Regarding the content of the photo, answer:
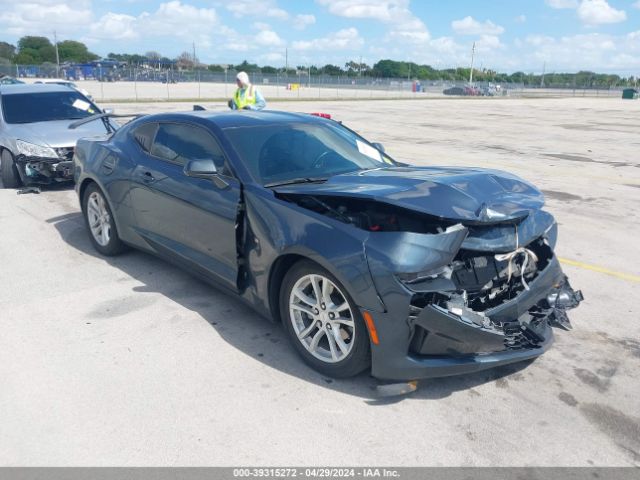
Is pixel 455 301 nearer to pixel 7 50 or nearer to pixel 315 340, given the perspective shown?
pixel 315 340

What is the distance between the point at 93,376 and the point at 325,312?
1.55m

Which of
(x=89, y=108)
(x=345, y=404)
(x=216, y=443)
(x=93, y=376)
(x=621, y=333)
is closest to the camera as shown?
(x=216, y=443)

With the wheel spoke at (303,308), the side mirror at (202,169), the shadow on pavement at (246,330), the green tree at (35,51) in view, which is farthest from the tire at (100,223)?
the green tree at (35,51)

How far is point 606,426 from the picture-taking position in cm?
319

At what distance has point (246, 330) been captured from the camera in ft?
14.1

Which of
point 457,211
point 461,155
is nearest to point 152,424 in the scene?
point 457,211

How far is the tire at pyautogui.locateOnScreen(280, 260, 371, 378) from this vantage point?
3391 millimetres

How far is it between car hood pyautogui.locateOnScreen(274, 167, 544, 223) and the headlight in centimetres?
595

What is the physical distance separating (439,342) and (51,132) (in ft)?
25.2

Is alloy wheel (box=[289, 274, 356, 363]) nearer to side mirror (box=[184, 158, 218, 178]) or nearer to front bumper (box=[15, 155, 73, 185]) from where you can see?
side mirror (box=[184, 158, 218, 178])

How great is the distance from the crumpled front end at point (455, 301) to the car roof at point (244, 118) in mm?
1989

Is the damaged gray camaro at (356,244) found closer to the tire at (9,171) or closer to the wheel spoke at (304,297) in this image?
the wheel spoke at (304,297)

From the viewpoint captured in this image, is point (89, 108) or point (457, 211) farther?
point (89, 108)

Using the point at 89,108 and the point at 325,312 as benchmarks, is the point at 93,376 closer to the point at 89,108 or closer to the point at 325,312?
the point at 325,312
